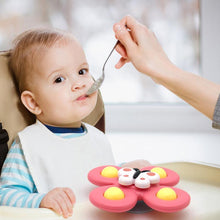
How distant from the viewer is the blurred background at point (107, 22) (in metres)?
1.88

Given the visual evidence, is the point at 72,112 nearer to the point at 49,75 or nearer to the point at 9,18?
the point at 49,75

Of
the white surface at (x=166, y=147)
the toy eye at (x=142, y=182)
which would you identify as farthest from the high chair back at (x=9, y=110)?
the white surface at (x=166, y=147)

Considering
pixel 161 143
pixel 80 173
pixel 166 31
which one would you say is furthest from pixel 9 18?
pixel 80 173

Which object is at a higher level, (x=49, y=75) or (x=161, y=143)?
(x=49, y=75)

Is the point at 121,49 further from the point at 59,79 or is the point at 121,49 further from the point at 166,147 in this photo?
the point at 166,147

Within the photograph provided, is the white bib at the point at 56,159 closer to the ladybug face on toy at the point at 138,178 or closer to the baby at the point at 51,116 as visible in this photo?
the baby at the point at 51,116

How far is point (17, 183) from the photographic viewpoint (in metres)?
0.76

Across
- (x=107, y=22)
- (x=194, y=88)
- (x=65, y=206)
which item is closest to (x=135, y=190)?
(x=65, y=206)

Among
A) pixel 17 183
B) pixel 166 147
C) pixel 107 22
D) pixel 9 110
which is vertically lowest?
pixel 166 147

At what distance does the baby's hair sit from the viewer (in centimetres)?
85

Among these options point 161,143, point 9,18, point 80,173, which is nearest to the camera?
point 80,173

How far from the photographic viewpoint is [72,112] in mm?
857

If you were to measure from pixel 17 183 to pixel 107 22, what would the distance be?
1328mm

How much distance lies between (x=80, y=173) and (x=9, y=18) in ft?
4.26
